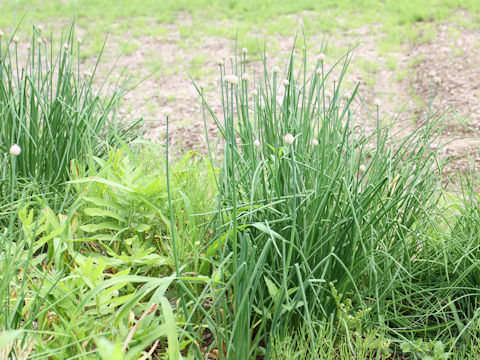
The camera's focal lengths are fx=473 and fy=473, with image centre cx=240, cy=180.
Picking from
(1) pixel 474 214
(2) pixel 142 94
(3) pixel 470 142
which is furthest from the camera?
(2) pixel 142 94

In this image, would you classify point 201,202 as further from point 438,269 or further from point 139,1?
point 139,1

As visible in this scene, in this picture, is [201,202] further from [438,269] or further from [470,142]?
[470,142]

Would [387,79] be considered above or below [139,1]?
below

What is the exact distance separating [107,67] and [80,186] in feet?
15.0

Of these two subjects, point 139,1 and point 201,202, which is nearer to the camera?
point 201,202

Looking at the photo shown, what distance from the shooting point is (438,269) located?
6.07 feet

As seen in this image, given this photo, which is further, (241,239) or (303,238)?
(303,238)

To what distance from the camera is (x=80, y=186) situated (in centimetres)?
205

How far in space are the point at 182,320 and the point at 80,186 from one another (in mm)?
840

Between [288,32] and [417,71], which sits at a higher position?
[288,32]

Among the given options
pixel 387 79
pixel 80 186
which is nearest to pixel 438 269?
pixel 80 186

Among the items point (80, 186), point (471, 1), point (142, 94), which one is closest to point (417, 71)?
point (471, 1)

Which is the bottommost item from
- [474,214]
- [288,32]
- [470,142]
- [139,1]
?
[470,142]

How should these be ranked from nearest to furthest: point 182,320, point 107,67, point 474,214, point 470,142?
point 182,320 < point 474,214 < point 470,142 < point 107,67
